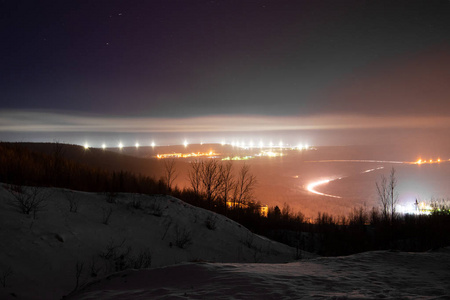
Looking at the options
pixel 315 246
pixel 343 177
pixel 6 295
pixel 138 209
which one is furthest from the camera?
pixel 343 177

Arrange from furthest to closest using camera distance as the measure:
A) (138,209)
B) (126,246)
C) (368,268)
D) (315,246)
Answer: (315,246) < (138,209) < (126,246) < (368,268)

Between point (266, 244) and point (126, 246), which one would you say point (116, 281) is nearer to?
point (126, 246)

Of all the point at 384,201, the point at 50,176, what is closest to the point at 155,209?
the point at 50,176

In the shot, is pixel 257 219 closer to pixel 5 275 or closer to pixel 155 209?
pixel 155 209

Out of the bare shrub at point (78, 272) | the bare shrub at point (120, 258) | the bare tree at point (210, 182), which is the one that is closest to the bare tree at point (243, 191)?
the bare tree at point (210, 182)

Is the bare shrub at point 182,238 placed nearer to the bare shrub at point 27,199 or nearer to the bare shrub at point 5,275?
the bare shrub at point 27,199

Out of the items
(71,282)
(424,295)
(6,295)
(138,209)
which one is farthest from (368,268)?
(138,209)

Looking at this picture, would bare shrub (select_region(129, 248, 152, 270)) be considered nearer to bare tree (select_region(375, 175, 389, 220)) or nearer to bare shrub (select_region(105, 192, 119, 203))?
bare shrub (select_region(105, 192, 119, 203))
